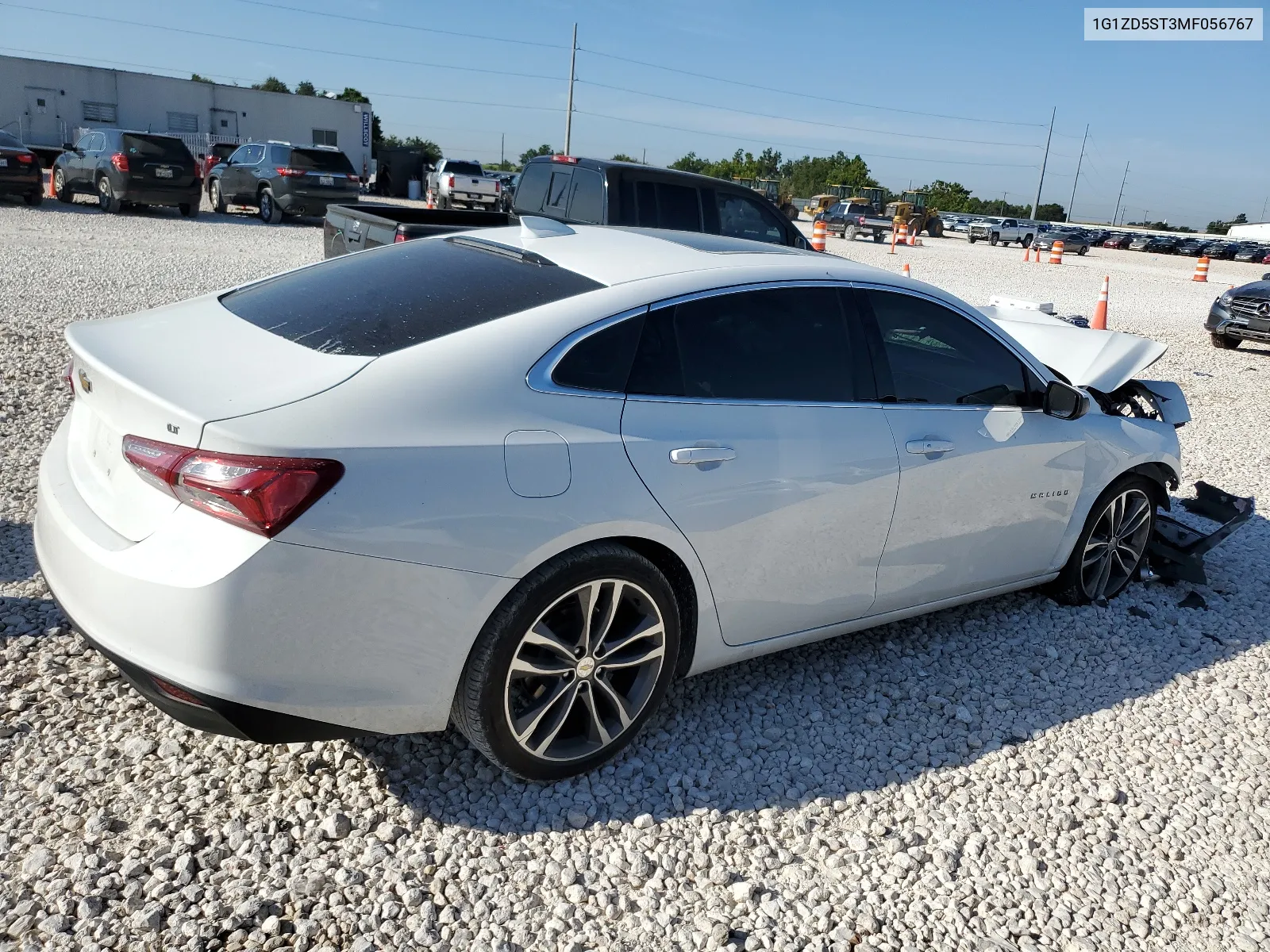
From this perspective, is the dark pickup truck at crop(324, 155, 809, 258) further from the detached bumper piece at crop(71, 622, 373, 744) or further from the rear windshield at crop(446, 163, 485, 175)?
the rear windshield at crop(446, 163, 485, 175)

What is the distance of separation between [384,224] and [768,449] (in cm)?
476

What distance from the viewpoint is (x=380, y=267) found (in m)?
3.51

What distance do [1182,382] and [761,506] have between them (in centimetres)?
996

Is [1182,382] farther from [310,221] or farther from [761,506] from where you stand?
[310,221]

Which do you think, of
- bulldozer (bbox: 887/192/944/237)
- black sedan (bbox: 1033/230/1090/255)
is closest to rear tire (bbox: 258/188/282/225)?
bulldozer (bbox: 887/192/944/237)

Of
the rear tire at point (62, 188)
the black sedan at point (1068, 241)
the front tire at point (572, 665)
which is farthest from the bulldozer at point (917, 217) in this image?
the front tire at point (572, 665)

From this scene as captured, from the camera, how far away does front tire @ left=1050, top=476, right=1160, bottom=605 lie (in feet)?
15.2

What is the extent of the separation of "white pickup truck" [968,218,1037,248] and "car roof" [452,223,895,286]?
44411 mm

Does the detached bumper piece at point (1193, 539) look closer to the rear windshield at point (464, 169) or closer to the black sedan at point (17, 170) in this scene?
the black sedan at point (17, 170)

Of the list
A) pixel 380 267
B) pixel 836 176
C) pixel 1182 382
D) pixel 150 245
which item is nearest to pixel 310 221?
pixel 150 245

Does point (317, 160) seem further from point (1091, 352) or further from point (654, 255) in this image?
point (654, 255)

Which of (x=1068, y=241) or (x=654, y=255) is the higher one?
(x=1068, y=241)

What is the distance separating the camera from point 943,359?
398cm

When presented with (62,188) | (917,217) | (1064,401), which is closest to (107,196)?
(62,188)
